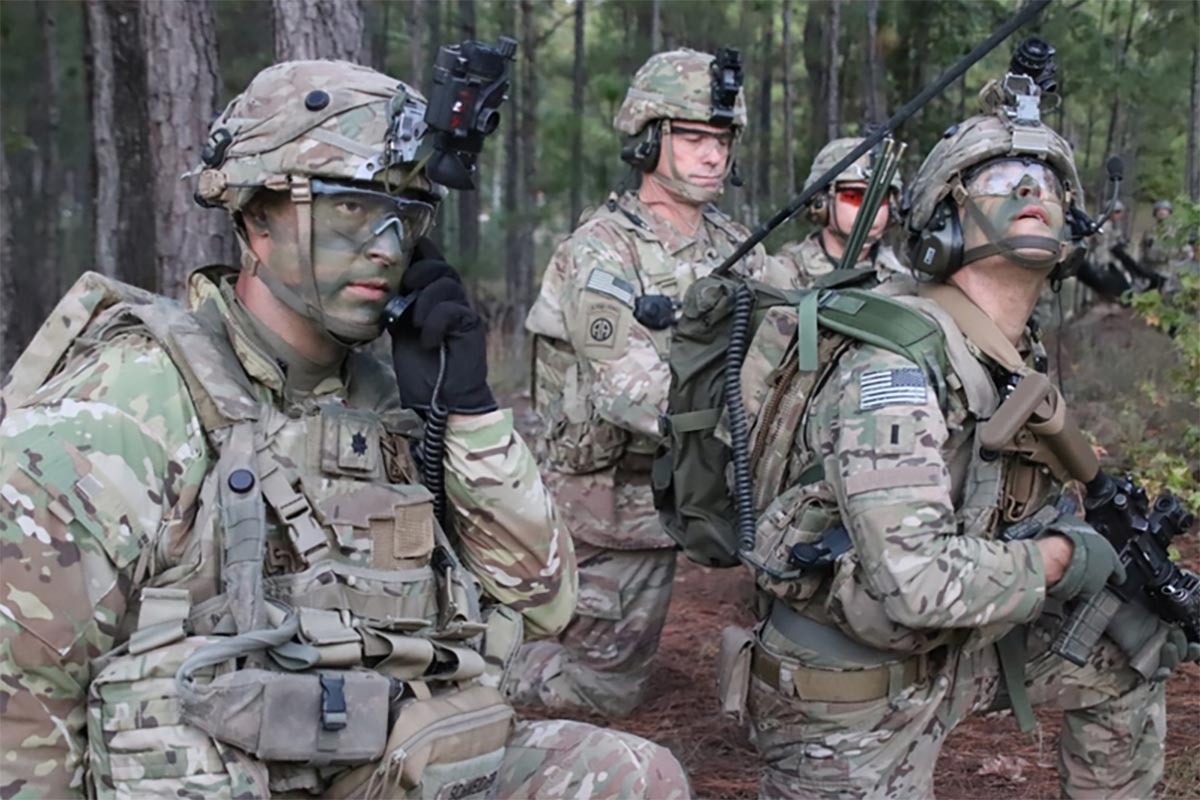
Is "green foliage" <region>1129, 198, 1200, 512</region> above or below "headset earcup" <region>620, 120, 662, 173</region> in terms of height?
below

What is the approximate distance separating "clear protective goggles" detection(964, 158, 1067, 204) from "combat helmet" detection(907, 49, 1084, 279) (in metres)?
0.02

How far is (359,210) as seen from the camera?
2887 mm

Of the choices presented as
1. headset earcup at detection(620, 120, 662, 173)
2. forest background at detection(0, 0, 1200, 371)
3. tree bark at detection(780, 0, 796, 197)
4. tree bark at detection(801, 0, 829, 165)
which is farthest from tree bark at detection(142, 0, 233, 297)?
tree bark at detection(801, 0, 829, 165)

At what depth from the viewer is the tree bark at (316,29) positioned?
5254mm

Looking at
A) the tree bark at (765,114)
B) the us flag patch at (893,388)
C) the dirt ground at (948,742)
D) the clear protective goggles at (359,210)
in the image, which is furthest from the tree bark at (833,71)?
the clear protective goggles at (359,210)

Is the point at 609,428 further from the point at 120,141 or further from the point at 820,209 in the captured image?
the point at 120,141

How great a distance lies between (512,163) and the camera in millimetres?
20234

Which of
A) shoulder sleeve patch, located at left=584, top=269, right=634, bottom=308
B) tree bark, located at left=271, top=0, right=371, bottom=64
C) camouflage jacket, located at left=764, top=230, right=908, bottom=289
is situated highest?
tree bark, located at left=271, top=0, right=371, bottom=64

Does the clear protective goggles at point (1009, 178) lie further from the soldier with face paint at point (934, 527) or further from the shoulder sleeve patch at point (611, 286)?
the shoulder sleeve patch at point (611, 286)

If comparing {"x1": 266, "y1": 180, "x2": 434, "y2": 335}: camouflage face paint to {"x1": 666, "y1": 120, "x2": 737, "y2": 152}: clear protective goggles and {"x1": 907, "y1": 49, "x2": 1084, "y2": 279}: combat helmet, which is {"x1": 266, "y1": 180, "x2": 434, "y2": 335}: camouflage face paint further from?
{"x1": 666, "y1": 120, "x2": 737, "y2": 152}: clear protective goggles

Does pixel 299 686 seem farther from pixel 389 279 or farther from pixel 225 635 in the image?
pixel 389 279

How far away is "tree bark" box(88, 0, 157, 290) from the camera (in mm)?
10789

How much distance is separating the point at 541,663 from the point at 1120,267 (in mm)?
12362

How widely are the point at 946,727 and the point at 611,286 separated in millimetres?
2362
